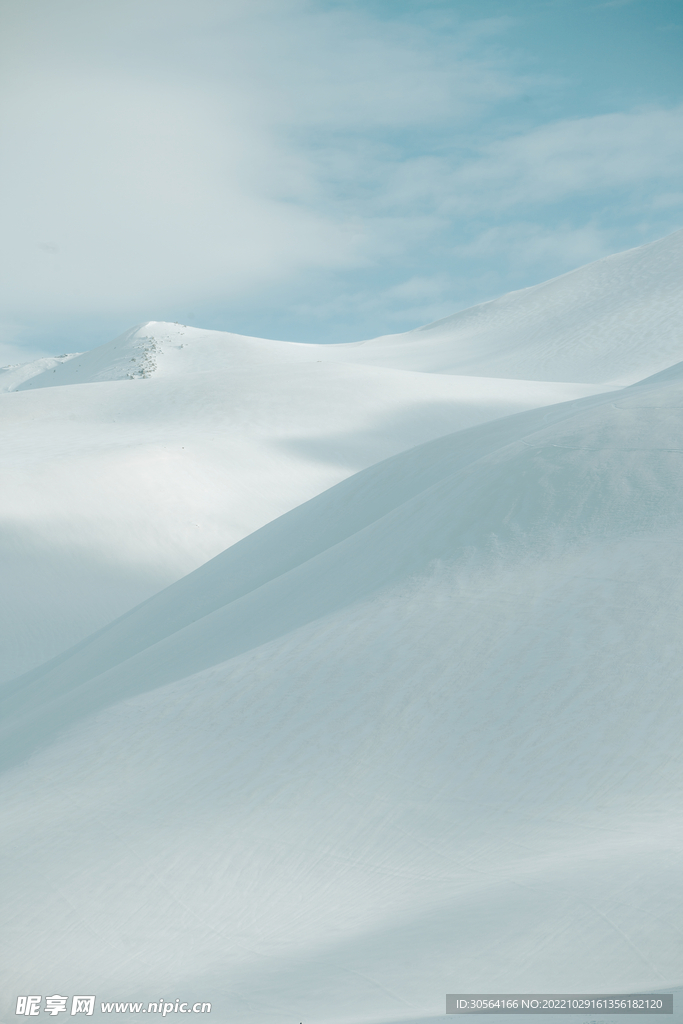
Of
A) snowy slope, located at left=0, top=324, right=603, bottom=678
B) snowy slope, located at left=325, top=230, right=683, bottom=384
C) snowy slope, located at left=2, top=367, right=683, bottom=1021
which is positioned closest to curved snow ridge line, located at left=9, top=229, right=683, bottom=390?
snowy slope, located at left=325, top=230, right=683, bottom=384

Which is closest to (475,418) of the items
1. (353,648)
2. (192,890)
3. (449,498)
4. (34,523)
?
(34,523)

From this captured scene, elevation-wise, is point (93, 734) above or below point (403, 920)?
above

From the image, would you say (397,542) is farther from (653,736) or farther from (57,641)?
(57,641)

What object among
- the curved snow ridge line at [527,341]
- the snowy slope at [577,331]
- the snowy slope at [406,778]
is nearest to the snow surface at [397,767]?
the snowy slope at [406,778]

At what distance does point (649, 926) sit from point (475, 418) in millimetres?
16825

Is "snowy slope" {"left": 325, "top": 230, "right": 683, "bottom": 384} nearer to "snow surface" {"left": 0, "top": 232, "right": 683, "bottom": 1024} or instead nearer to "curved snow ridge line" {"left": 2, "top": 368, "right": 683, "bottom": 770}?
"curved snow ridge line" {"left": 2, "top": 368, "right": 683, "bottom": 770}

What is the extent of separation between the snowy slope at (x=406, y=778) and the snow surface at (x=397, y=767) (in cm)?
1

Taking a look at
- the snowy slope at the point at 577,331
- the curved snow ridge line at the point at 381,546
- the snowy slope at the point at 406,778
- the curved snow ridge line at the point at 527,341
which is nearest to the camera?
the snowy slope at the point at 406,778

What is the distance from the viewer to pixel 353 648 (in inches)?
180

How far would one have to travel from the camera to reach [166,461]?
1501 centimetres

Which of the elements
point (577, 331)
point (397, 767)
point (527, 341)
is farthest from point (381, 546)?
point (527, 341)

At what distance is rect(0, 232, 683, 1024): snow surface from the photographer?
280 cm

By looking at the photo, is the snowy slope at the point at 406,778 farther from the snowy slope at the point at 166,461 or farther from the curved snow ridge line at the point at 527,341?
the curved snow ridge line at the point at 527,341

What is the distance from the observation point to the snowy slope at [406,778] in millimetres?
2785
